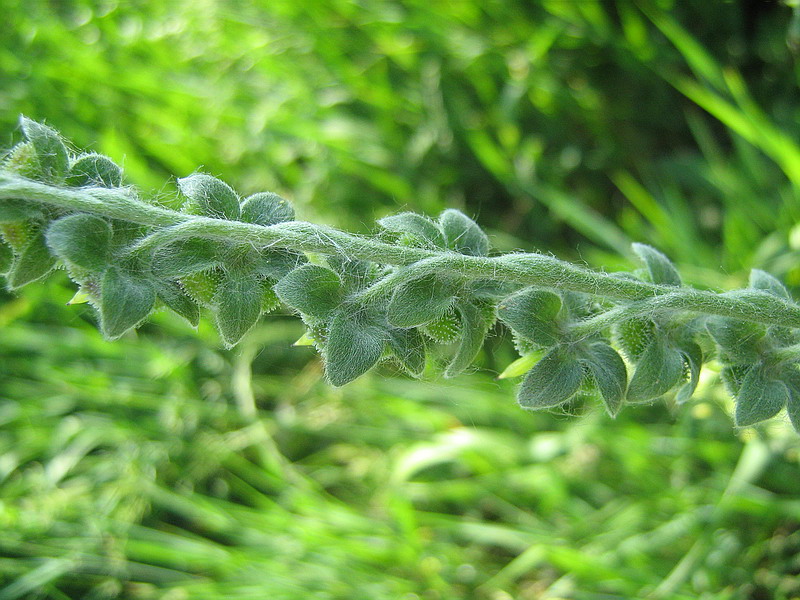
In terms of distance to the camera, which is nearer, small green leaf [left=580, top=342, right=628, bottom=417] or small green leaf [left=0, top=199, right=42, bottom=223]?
small green leaf [left=0, top=199, right=42, bottom=223]

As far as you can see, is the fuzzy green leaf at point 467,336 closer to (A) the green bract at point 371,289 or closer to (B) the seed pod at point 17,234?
(A) the green bract at point 371,289

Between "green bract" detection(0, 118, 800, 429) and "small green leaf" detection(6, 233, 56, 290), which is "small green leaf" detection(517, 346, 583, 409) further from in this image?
"small green leaf" detection(6, 233, 56, 290)

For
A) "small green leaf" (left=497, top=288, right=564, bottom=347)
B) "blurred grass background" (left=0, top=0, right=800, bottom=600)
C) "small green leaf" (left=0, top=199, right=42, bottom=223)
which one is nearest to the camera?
"small green leaf" (left=0, top=199, right=42, bottom=223)

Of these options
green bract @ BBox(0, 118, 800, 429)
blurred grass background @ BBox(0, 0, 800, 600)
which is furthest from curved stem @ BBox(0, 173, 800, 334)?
blurred grass background @ BBox(0, 0, 800, 600)

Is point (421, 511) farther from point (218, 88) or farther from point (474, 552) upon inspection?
point (218, 88)

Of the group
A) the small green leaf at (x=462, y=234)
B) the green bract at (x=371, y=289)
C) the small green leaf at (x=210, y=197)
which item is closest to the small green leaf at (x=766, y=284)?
the green bract at (x=371, y=289)

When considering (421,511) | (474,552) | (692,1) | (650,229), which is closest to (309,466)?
(421,511)

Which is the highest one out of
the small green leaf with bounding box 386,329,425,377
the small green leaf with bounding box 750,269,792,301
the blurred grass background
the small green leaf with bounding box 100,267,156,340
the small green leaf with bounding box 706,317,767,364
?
the small green leaf with bounding box 750,269,792,301
